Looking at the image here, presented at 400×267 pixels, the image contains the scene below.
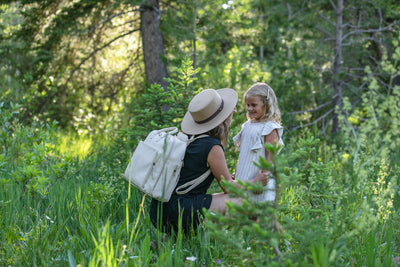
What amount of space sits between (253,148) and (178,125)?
1.14m

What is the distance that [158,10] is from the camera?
23.6 ft

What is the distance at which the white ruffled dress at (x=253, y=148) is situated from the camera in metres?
3.08

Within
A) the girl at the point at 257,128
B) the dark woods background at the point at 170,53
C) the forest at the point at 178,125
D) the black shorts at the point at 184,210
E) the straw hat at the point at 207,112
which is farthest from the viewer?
the dark woods background at the point at 170,53

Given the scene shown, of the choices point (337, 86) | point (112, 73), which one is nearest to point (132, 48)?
point (112, 73)

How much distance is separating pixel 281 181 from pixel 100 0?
7.06m

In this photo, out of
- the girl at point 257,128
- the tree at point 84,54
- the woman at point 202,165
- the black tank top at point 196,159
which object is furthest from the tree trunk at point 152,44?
the black tank top at point 196,159

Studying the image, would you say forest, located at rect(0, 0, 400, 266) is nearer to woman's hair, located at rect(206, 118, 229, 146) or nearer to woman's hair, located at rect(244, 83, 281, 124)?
woman's hair, located at rect(244, 83, 281, 124)

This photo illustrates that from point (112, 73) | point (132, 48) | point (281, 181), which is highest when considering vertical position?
point (132, 48)

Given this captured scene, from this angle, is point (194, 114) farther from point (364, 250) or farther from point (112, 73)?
point (112, 73)

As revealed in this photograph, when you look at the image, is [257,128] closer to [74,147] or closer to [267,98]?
[267,98]

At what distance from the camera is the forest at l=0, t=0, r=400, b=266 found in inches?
76.2

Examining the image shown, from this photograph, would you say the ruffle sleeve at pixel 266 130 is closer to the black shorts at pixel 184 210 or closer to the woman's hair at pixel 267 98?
the woman's hair at pixel 267 98

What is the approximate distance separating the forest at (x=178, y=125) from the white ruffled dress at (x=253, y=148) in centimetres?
35

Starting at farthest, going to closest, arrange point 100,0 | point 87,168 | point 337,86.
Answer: point 100,0 → point 337,86 → point 87,168
